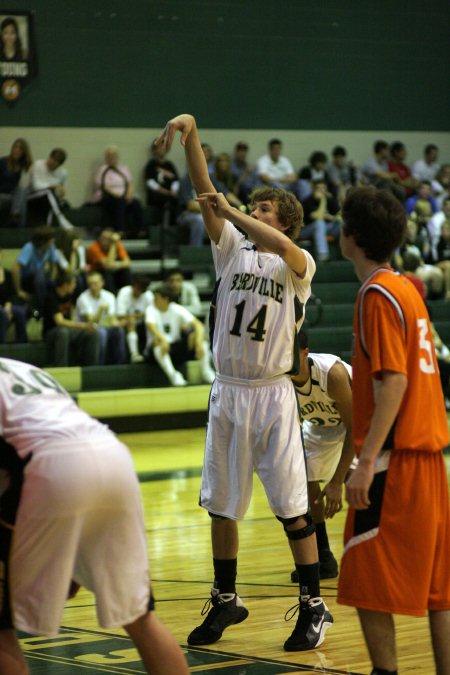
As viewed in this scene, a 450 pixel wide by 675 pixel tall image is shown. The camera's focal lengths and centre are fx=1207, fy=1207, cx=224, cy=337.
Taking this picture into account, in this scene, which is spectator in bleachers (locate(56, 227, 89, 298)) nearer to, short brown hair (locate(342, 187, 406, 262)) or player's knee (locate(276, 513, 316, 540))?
player's knee (locate(276, 513, 316, 540))

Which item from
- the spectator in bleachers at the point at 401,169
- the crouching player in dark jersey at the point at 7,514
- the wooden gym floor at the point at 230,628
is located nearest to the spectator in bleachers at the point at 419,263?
the spectator in bleachers at the point at 401,169

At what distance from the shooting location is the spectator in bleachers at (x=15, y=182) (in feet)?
49.0

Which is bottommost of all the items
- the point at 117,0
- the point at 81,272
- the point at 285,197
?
the point at 81,272

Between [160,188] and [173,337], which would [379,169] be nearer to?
[160,188]

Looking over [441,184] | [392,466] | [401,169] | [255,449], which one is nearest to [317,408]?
[255,449]

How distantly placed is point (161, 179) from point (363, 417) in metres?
13.3

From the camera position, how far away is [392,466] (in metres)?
3.64

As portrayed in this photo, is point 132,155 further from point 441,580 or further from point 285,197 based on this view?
point 441,580

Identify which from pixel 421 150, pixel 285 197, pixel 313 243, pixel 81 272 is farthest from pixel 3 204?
pixel 285 197

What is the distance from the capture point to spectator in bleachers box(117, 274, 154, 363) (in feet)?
42.9

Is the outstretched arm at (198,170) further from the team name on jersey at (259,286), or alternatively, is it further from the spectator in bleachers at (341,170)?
the spectator in bleachers at (341,170)

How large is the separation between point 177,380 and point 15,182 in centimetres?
368

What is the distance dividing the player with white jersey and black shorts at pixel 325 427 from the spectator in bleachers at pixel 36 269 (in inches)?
274

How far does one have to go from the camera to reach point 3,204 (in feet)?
48.8
